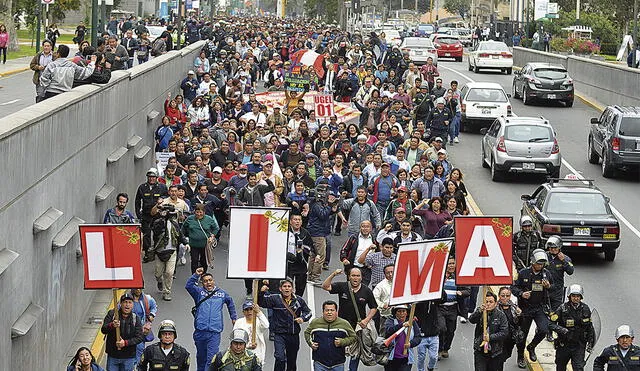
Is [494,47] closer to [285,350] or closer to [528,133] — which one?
[528,133]

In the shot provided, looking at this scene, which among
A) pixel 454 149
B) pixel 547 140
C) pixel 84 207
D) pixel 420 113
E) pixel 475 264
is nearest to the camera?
pixel 475 264

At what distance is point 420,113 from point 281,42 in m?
23.7

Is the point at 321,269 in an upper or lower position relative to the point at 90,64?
lower

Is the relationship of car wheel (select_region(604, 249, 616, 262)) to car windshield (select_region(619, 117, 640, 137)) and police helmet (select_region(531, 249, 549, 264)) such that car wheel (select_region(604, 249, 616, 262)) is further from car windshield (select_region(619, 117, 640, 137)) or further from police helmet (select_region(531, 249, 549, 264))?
car windshield (select_region(619, 117, 640, 137))

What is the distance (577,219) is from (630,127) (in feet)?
29.3

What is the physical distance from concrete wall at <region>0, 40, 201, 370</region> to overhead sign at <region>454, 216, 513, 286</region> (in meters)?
4.95

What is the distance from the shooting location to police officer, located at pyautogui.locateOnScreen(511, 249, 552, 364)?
1642 cm

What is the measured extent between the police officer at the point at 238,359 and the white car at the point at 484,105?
2596cm

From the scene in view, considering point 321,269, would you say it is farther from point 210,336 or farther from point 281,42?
point 281,42

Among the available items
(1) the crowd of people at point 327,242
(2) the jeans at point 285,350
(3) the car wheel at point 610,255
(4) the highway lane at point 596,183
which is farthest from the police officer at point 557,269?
(3) the car wheel at point 610,255

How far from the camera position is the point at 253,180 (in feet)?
70.9

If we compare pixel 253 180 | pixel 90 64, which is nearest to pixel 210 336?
pixel 253 180

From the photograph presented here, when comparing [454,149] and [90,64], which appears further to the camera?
[454,149]

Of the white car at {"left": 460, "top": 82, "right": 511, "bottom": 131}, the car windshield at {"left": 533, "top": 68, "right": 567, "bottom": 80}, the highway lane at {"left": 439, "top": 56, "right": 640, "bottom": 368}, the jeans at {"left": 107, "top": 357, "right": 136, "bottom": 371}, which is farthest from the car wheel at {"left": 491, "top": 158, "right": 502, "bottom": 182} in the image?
the jeans at {"left": 107, "top": 357, "right": 136, "bottom": 371}
